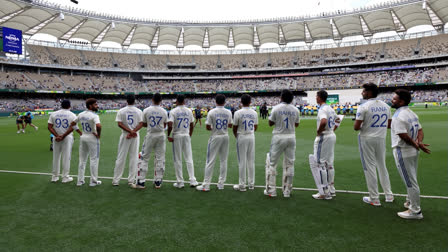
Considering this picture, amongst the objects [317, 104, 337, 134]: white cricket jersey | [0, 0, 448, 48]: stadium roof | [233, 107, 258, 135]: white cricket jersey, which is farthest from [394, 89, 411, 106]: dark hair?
[0, 0, 448, 48]: stadium roof

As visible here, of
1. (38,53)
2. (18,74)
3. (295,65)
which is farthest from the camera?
(295,65)

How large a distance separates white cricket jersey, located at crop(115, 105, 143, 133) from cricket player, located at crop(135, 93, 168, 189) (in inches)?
13.0

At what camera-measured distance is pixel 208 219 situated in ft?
13.2

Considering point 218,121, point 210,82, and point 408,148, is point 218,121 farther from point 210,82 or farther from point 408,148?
point 210,82

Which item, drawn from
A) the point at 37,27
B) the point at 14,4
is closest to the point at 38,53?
the point at 37,27

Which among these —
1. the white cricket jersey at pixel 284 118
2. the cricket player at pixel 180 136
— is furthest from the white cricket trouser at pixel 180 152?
the white cricket jersey at pixel 284 118

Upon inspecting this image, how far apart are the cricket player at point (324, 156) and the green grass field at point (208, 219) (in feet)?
0.85

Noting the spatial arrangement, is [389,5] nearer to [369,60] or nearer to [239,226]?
[369,60]

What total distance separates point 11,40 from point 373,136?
144 ft

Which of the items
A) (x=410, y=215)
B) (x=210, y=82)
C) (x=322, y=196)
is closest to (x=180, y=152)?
(x=322, y=196)

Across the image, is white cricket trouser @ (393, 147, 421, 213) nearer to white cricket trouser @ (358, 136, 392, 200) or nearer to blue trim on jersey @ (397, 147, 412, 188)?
blue trim on jersey @ (397, 147, 412, 188)

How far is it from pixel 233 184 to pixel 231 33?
5797cm

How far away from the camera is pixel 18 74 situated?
50.8 m

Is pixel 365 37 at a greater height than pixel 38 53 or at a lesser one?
greater
